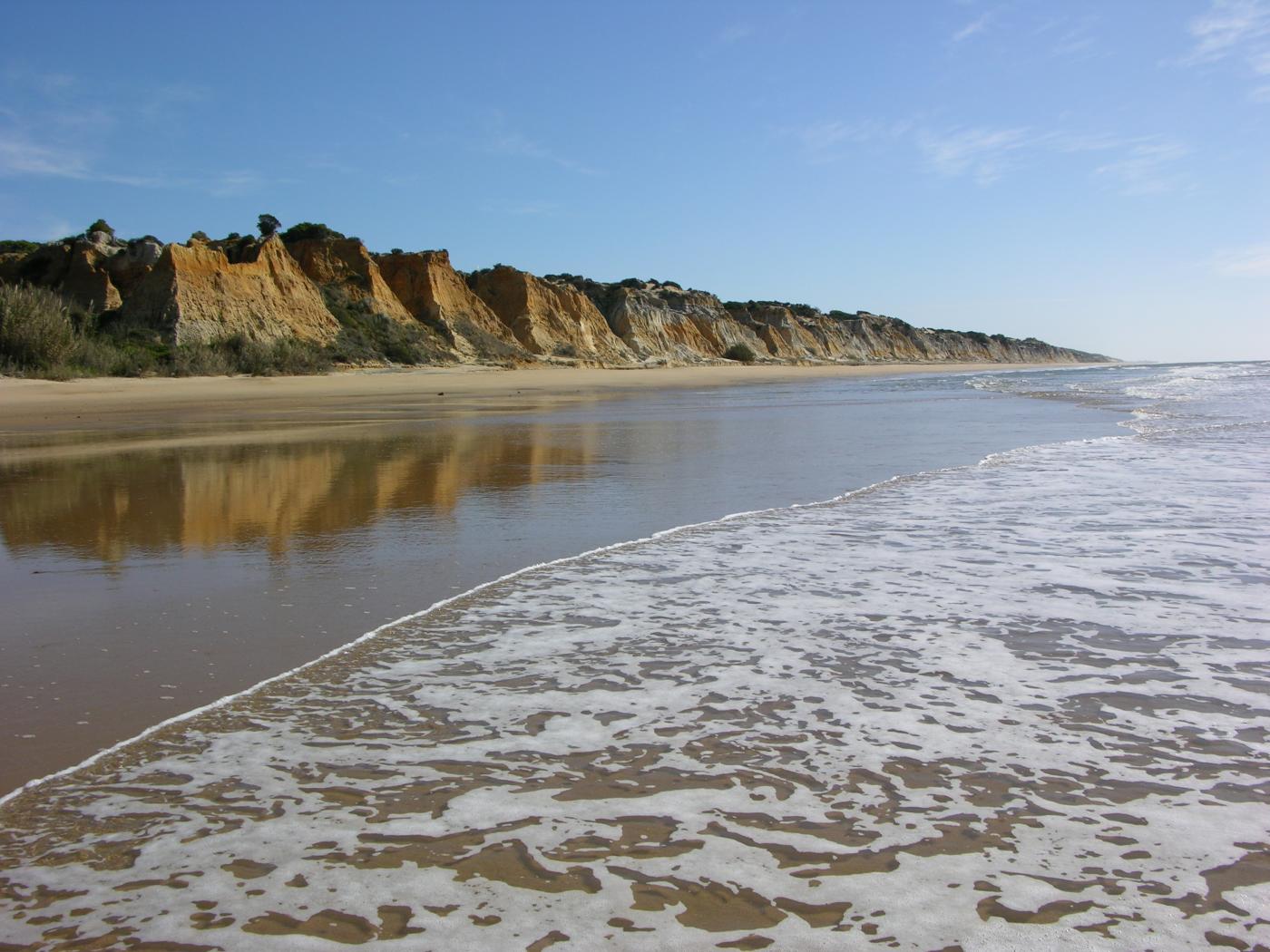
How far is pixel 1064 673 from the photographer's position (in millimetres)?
3938

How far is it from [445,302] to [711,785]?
52.8 metres

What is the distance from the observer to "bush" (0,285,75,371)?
2769 cm

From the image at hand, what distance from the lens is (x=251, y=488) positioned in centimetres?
921

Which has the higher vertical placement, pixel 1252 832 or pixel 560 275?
pixel 560 275

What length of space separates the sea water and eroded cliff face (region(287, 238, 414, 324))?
4623 cm

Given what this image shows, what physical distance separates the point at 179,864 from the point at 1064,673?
3.36 meters

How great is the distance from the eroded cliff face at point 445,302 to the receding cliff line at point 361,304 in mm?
80

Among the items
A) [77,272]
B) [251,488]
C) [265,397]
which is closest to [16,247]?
[77,272]

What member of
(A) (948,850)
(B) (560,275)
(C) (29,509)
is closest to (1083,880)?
(A) (948,850)

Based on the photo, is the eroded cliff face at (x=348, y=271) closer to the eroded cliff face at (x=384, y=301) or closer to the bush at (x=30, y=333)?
the eroded cliff face at (x=384, y=301)

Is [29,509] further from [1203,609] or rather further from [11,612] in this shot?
[1203,609]

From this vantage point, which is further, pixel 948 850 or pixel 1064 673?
pixel 1064 673

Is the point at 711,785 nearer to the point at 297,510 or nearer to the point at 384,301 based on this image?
the point at 297,510

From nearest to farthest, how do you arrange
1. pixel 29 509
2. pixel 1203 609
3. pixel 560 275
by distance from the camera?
pixel 1203 609
pixel 29 509
pixel 560 275
